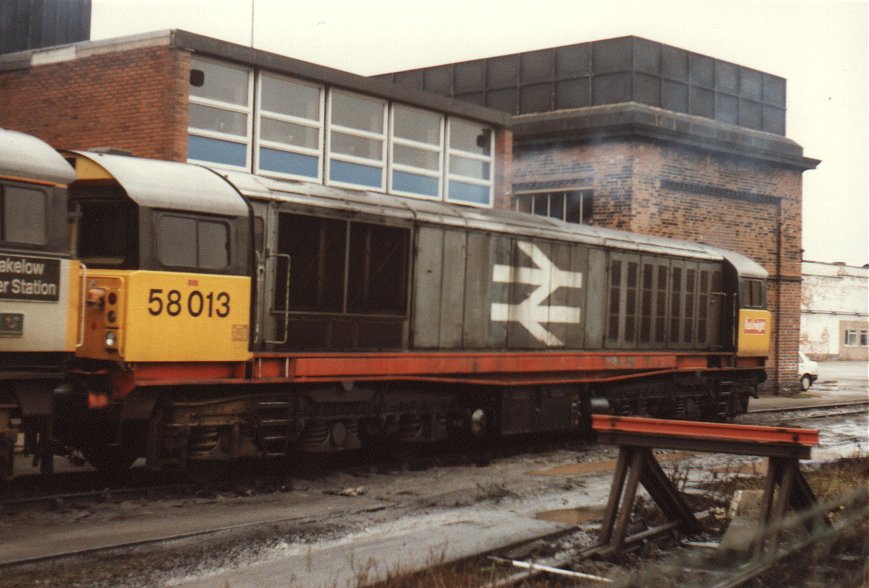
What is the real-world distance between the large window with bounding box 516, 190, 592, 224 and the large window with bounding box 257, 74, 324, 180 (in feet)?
28.2

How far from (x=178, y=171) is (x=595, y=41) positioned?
17.4 metres

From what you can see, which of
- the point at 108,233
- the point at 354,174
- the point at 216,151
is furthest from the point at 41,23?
the point at 108,233

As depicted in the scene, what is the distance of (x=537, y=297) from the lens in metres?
14.7

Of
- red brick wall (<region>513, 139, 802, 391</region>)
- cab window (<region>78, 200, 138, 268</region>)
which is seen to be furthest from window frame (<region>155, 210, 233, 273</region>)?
red brick wall (<region>513, 139, 802, 391</region>)

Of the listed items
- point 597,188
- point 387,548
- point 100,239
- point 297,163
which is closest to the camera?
point 387,548

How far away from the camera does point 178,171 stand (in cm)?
1051

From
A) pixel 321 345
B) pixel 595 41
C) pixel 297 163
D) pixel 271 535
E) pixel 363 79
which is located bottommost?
pixel 271 535

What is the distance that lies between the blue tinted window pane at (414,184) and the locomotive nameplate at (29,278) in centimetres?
1039

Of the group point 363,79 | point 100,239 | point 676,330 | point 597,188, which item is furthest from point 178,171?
point 597,188

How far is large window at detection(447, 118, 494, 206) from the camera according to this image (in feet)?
66.3

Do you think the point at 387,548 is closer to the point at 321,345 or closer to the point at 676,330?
the point at 321,345

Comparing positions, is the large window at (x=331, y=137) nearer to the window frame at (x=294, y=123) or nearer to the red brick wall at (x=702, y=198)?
the window frame at (x=294, y=123)

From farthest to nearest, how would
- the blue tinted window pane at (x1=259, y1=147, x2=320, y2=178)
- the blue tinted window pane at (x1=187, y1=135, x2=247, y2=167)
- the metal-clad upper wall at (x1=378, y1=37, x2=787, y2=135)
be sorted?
the metal-clad upper wall at (x1=378, y1=37, x2=787, y2=135) → the blue tinted window pane at (x1=259, y1=147, x2=320, y2=178) → the blue tinted window pane at (x1=187, y1=135, x2=247, y2=167)

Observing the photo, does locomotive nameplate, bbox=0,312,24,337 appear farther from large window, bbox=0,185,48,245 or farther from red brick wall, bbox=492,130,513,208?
red brick wall, bbox=492,130,513,208
